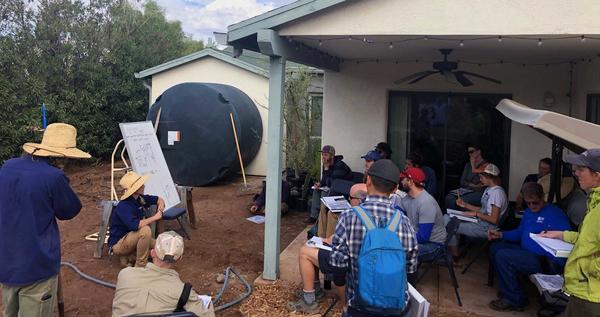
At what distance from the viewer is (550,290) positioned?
151 inches

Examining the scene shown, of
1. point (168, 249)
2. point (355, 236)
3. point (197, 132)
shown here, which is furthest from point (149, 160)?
point (355, 236)

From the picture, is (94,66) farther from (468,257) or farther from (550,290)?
(550,290)

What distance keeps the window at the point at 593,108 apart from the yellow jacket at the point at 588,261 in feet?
12.6

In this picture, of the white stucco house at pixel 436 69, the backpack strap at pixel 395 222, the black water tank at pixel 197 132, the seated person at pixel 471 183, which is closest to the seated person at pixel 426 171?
the seated person at pixel 471 183

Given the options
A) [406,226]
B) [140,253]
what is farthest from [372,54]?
[406,226]

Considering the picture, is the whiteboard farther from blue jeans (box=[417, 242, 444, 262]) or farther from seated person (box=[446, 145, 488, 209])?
seated person (box=[446, 145, 488, 209])

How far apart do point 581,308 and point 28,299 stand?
3416 mm

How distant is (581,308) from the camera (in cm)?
287

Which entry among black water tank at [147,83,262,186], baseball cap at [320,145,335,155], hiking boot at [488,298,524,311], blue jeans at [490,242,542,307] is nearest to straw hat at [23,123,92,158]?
blue jeans at [490,242,542,307]

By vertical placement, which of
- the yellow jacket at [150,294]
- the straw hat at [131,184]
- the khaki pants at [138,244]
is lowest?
the khaki pants at [138,244]

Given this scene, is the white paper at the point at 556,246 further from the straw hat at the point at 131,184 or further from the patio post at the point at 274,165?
the straw hat at the point at 131,184

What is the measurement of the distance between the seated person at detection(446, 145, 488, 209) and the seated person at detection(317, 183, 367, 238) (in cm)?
201

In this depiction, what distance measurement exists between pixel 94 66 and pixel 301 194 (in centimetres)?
842

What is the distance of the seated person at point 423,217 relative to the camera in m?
4.58
